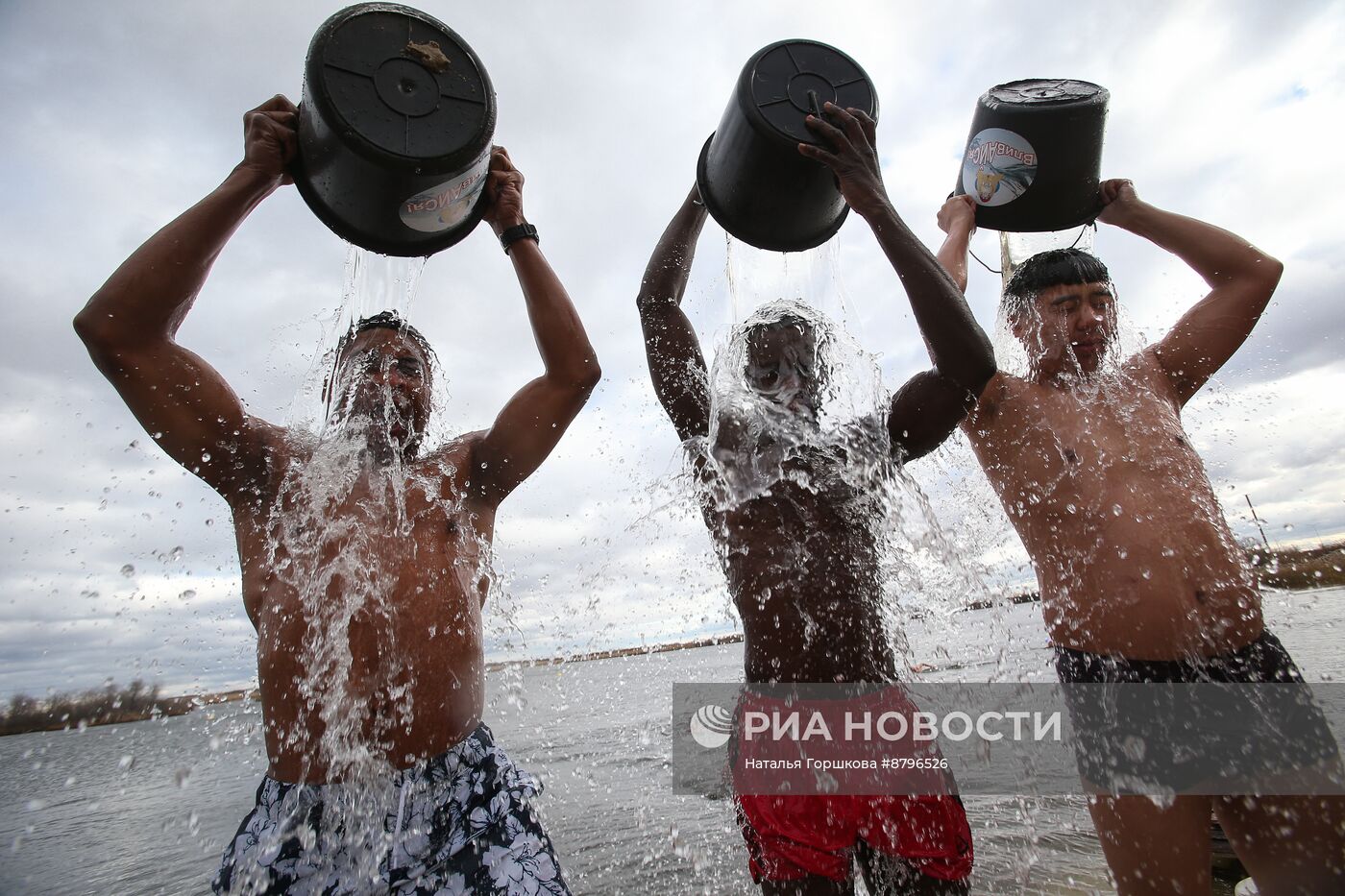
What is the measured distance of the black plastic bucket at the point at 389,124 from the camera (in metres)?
1.84

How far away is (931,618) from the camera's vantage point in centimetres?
257

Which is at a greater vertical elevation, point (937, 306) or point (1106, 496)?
point (937, 306)

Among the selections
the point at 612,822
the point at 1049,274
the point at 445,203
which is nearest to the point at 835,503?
the point at 1049,274

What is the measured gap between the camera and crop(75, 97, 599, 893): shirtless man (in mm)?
1709

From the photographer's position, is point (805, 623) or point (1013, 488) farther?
point (1013, 488)

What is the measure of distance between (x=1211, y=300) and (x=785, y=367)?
1821mm

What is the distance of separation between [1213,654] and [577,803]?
550cm

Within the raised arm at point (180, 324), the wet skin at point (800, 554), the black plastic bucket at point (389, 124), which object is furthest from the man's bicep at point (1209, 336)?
the raised arm at point (180, 324)

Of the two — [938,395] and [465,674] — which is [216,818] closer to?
[465,674]

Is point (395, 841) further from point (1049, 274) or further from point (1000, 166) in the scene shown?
point (1000, 166)

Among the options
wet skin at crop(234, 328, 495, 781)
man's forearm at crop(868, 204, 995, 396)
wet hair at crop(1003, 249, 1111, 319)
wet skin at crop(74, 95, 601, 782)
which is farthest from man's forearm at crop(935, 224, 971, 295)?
wet skin at crop(234, 328, 495, 781)

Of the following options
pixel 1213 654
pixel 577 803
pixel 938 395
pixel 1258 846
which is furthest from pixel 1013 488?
pixel 577 803

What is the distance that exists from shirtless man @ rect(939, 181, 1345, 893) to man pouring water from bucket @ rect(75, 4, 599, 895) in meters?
1.65
